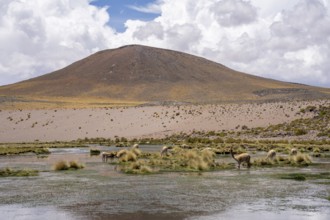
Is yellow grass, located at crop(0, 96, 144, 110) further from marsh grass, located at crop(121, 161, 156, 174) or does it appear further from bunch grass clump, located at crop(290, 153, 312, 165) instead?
marsh grass, located at crop(121, 161, 156, 174)

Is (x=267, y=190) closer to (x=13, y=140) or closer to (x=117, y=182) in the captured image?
(x=117, y=182)

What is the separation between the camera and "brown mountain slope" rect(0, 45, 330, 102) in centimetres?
11081

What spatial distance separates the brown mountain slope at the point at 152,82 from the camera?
111 m

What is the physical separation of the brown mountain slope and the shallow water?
272ft

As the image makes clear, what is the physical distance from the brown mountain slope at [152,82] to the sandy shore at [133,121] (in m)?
35.7

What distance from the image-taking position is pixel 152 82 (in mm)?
121062

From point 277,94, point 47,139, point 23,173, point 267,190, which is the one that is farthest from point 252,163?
point 277,94

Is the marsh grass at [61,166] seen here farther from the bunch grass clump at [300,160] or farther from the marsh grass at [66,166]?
the bunch grass clump at [300,160]

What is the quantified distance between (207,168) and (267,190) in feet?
20.0

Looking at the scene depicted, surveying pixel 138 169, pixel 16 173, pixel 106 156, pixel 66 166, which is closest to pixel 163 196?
pixel 138 169

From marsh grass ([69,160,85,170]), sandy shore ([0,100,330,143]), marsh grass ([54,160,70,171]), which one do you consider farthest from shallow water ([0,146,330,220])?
sandy shore ([0,100,330,143])

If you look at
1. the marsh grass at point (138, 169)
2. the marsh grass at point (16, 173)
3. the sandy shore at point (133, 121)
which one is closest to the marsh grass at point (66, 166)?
the marsh grass at point (16, 173)

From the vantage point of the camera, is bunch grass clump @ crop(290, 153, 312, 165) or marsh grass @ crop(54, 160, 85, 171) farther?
bunch grass clump @ crop(290, 153, 312, 165)

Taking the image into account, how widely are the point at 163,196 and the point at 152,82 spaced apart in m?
107
